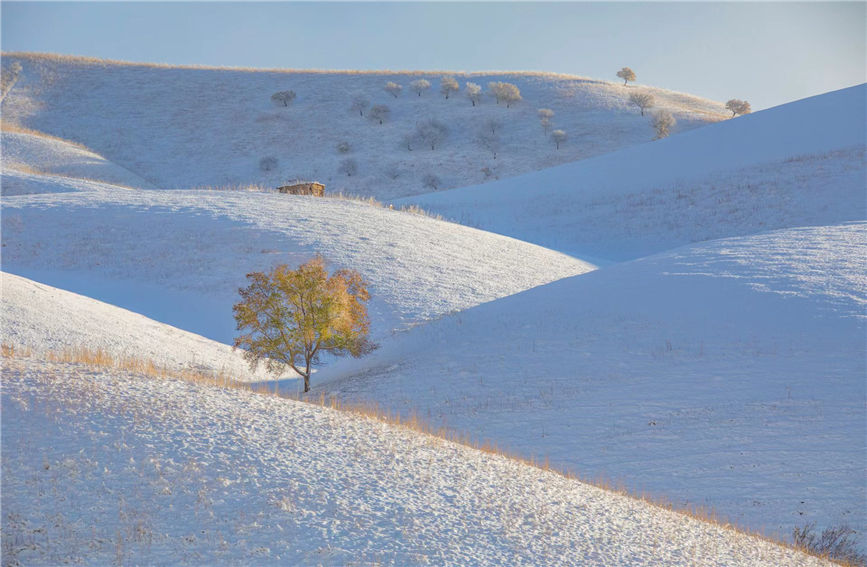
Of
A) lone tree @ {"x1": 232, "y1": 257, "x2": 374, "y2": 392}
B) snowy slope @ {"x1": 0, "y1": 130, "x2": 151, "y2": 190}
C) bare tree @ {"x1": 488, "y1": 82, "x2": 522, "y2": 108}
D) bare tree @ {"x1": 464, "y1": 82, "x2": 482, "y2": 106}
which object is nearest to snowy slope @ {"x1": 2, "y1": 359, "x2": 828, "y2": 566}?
lone tree @ {"x1": 232, "y1": 257, "x2": 374, "y2": 392}

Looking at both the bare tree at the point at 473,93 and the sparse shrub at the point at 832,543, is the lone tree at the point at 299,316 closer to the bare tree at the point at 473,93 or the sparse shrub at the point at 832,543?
the sparse shrub at the point at 832,543

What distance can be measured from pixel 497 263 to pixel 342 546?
89.2 feet

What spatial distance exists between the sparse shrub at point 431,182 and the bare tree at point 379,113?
17864 millimetres

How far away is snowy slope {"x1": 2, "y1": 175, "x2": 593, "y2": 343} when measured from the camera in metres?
27.9

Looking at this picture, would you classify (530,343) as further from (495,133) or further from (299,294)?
(495,133)

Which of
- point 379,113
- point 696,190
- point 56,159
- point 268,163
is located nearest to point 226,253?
point 696,190

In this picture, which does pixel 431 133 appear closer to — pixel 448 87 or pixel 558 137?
pixel 558 137

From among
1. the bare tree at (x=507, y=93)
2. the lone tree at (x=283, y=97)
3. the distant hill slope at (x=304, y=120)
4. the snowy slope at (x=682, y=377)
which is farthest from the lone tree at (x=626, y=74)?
the snowy slope at (x=682, y=377)

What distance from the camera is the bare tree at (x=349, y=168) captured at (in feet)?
235

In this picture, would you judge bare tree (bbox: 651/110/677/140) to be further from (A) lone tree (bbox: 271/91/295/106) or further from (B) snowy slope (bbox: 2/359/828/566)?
(B) snowy slope (bbox: 2/359/828/566)

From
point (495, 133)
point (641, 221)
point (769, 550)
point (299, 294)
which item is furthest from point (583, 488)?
point (495, 133)

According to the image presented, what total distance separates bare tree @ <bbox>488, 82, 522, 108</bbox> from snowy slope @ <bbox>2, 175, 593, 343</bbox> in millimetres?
52492

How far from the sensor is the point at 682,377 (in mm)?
17125

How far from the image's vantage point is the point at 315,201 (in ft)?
133
